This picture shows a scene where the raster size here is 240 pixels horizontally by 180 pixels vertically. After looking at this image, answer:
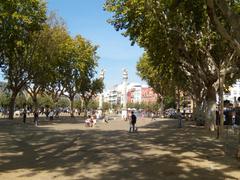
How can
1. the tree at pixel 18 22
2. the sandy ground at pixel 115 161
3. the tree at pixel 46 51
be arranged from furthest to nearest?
the tree at pixel 46 51
the tree at pixel 18 22
the sandy ground at pixel 115 161

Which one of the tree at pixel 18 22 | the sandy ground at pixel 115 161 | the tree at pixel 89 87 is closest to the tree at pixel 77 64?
the tree at pixel 89 87

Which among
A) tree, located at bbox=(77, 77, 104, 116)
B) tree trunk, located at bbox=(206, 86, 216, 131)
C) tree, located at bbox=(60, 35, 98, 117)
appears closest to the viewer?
tree trunk, located at bbox=(206, 86, 216, 131)

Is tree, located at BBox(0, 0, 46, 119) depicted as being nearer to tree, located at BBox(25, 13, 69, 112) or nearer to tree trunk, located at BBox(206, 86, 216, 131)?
tree, located at BBox(25, 13, 69, 112)

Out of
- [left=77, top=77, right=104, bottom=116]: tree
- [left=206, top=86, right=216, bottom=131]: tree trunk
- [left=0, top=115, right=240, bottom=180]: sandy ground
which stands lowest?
[left=0, top=115, right=240, bottom=180]: sandy ground

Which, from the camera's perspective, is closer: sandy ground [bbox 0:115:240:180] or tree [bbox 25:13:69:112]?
sandy ground [bbox 0:115:240:180]

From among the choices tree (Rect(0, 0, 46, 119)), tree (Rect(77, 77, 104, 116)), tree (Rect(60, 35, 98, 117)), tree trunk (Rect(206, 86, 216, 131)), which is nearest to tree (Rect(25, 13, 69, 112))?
tree (Rect(0, 0, 46, 119))

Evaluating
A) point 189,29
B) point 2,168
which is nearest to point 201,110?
point 189,29

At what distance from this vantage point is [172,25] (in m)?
30.8

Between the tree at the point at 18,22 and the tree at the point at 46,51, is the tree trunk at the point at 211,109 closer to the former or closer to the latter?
the tree at the point at 18,22

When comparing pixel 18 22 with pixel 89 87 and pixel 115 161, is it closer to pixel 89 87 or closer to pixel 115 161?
pixel 115 161

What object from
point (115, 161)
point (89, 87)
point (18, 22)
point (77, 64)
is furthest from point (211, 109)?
point (89, 87)

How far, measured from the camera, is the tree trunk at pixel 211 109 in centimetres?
3509

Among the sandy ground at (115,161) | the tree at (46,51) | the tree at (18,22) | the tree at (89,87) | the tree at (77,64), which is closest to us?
the sandy ground at (115,161)

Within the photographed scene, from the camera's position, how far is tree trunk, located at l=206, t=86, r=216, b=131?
35.1 meters
